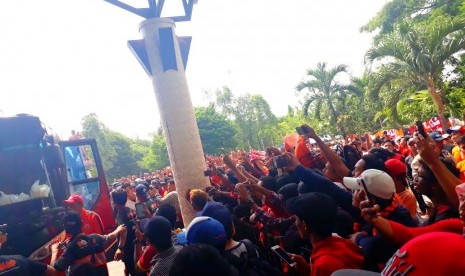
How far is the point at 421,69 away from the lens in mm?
12711

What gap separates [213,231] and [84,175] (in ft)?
19.5

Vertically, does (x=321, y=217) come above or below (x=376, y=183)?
below

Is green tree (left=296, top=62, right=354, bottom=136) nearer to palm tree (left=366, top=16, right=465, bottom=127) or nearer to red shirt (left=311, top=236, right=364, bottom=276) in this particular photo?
palm tree (left=366, top=16, right=465, bottom=127)

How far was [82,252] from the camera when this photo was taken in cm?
374

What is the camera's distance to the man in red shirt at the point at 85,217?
517 cm

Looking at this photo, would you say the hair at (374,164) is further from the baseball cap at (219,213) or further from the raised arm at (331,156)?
the baseball cap at (219,213)

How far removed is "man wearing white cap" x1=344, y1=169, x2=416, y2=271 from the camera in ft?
6.94

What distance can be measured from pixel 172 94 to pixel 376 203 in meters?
3.53

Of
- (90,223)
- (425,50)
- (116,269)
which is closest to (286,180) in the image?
(90,223)

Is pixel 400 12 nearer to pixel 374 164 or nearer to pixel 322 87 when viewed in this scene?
pixel 322 87

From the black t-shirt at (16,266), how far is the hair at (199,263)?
6.18 ft

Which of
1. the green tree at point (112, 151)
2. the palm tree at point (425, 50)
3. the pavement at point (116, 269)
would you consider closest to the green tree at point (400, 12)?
the palm tree at point (425, 50)

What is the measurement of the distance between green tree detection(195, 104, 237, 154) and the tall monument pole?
34191 mm

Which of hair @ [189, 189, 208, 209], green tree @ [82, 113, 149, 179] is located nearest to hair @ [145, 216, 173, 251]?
hair @ [189, 189, 208, 209]
